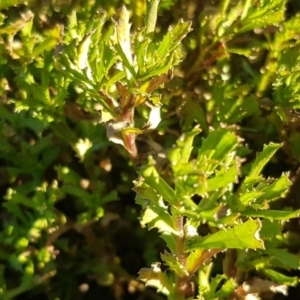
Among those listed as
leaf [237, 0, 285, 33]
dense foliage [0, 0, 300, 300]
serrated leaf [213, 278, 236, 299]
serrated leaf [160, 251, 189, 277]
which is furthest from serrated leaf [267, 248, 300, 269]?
leaf [237, 0, 285, 33]

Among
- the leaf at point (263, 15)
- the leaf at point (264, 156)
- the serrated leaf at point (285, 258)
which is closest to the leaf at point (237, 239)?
the leaf at point (264, 156)

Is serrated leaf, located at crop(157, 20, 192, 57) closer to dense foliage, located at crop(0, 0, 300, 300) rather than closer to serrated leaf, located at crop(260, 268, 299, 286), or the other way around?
dense foliage, located at crop(0, 0, 300, 300)

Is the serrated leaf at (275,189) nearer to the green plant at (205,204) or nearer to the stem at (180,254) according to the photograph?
the green plant at (205,204)

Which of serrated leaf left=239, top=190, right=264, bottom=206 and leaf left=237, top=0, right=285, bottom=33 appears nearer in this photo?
serrated leaf left=239, top=190, right=264, bottom=206

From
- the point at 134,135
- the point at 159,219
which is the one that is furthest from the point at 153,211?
the point at 134,135

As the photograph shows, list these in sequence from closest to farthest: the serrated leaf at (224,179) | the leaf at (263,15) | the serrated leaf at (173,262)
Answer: the serrated leaf at (224,179), the serrated leaf at (173,262), the leaf at (263,15)

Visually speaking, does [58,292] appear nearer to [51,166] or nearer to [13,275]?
[13,275]

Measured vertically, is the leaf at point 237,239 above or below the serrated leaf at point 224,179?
below
